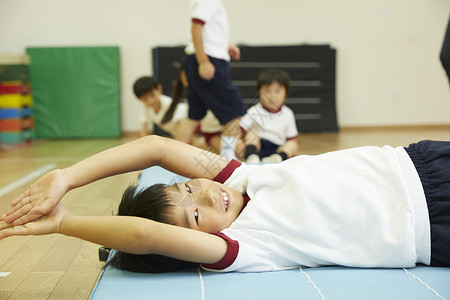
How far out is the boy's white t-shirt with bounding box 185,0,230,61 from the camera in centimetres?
218

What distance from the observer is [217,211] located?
0.95 m

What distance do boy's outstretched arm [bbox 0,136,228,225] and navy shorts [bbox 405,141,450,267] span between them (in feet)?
1.62

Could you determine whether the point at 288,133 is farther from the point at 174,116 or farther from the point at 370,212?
the point at 370,212

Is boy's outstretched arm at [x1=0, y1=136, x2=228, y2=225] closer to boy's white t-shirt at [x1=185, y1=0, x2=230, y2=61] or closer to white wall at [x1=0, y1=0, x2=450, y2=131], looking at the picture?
boy's white t-shirt at [x1=185, y1=0, x2=230, y2=61]

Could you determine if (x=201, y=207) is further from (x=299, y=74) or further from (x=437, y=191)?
(x=299, y=74)

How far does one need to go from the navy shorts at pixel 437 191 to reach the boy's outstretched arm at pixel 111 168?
0.49 metres

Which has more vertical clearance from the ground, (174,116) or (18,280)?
(174,116)

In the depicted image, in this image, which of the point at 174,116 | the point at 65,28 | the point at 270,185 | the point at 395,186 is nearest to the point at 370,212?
the point at 395,186

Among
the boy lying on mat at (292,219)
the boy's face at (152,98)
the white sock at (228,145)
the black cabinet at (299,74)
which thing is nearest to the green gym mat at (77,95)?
the black cabinet at (299,74)

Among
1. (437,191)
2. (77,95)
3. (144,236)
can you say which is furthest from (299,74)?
(144,236)

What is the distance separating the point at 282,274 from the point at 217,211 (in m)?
0.19

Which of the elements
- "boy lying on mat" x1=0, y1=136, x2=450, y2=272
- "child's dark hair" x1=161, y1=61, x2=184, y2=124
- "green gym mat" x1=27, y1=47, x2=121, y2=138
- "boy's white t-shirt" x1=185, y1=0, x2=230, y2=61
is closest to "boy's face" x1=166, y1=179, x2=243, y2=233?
"boy lying on mat" x1=0, y1=136, x2=450, y2=272

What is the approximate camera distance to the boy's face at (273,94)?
2.70 metres

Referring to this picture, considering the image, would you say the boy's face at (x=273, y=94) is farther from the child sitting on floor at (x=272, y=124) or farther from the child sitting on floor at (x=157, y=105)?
the child sitting on floor at (x=157, y=105)
